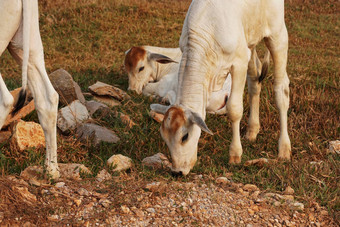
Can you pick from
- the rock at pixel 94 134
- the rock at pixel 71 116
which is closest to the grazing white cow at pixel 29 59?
the rock at pixel 94 134

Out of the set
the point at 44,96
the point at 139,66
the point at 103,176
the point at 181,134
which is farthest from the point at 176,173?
the point at 139,66

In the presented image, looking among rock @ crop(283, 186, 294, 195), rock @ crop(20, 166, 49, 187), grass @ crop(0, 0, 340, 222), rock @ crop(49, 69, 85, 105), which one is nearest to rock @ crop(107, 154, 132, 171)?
grass @ crop(0, 0, 340, 222)

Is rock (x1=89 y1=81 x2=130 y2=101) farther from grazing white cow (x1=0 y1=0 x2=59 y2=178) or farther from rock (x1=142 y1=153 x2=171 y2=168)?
grazing white cow (x1=0 y1=0 x2=59 y2=178)

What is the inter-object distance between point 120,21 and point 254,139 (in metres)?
6.38

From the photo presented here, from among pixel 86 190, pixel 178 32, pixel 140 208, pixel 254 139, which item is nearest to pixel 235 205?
pixel 140 208

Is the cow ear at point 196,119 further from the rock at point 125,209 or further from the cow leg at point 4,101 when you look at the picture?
the cow leg at point 4,101

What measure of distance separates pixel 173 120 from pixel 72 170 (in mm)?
985

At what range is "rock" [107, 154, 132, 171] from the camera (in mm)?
4312

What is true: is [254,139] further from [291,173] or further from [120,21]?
[120,21]

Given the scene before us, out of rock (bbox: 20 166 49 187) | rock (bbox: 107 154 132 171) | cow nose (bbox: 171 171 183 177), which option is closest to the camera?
rock (bbox: 20 166 49 187)

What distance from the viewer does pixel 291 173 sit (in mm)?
4289

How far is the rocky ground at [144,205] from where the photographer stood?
3.33 metres

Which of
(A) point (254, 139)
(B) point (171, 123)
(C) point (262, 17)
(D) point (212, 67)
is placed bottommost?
(A) point (254, 139)

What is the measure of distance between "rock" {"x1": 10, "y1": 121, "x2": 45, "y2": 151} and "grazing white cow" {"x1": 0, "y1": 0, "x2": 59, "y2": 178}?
74 centimetres
